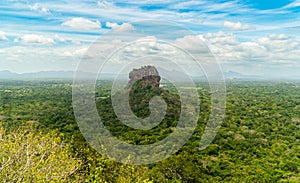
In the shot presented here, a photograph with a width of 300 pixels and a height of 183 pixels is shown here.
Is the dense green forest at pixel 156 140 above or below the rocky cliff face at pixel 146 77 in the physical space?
below

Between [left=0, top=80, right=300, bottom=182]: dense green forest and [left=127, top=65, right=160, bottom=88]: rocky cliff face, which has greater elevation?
[left=127, top=65, right=160, bottom=88]: rocky cliff face

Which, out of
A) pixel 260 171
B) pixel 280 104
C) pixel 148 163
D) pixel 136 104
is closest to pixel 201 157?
pixel 260 171

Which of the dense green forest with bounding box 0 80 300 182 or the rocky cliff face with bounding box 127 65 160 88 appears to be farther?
the rocky cliff face with bounding box 127 65 160 88

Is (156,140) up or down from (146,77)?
down

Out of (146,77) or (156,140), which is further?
(146,77)

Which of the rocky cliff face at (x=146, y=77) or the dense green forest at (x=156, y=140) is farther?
the rocky cliff face at (x=146, y=77)
